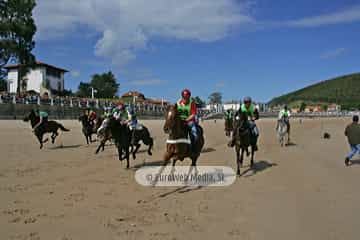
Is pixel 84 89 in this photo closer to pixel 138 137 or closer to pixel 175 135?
pixel 138 137

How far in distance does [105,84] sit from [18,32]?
2389 inches

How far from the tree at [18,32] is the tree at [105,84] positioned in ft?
172

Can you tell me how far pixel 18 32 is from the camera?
145 feet

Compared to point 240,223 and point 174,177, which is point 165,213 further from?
point 174,177

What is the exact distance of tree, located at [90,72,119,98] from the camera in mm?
101000

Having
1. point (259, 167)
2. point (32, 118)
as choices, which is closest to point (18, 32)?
point (32, 118)

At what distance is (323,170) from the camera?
488 inches

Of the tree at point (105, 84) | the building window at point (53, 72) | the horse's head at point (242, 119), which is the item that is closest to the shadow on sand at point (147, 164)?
the horse's head at point (242, 119)

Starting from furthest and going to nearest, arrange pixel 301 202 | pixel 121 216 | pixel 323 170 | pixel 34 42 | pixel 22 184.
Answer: pixel 34 42, pixel 323 170, pixel 22 184, pixel 301 202, pixel 121 216

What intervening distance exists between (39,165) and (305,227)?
32.6 feet

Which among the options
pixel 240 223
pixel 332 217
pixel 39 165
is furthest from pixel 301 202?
pixel 39 165

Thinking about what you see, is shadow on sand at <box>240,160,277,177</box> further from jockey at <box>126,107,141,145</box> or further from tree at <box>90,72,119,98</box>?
tree at <box>90,72,119,98</box>

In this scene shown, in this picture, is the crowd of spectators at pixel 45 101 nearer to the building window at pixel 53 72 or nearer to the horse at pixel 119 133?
the horse at pixel 119 133

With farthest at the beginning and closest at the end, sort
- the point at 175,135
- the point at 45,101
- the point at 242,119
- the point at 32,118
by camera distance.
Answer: the point at 45,101
the point at 32,118
the point at 242,119
the point at 175,135
